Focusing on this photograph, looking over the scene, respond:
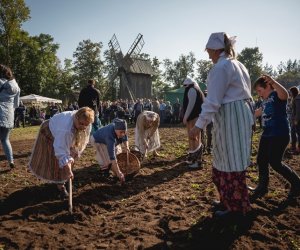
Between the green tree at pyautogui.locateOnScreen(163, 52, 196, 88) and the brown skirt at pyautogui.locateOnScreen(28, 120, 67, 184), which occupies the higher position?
the green tree at pyautogui.locateOnScreen(163, 52, 196, 88)

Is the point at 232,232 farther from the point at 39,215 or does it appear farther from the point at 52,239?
the point at 39,215

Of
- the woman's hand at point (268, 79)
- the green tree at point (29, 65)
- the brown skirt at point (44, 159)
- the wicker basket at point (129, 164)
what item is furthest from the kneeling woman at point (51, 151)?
the green tree at point (29, 65)

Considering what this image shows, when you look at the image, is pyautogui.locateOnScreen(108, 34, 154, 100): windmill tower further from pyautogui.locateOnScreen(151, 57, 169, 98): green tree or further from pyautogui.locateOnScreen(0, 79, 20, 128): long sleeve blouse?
pyautogui.locateOnScreen(151, 57, 169, 98): green tree

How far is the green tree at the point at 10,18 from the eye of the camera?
1435 inches

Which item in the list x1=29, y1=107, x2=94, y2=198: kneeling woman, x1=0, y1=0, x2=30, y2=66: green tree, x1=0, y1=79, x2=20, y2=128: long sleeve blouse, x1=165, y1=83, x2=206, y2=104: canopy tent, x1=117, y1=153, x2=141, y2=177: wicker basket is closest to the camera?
x1=29, y1=107, x2=94, y2=198: kneeling woman

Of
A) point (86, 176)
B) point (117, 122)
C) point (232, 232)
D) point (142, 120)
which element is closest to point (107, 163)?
point (86, 176)

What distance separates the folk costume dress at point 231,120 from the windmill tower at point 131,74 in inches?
1209

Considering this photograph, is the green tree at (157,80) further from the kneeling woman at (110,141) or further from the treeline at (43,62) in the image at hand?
the kneeling woman at (110,141)

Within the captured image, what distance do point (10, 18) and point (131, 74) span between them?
17.0 m

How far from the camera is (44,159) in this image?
189 inches

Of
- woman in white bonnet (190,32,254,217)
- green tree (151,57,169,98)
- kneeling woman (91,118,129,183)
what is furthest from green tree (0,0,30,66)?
green tree (151,57,169,98)

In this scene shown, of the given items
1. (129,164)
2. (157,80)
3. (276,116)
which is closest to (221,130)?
(276,116)

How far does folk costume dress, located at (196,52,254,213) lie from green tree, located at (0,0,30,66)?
3895 centimetres

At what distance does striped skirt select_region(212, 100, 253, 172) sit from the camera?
134 inches
